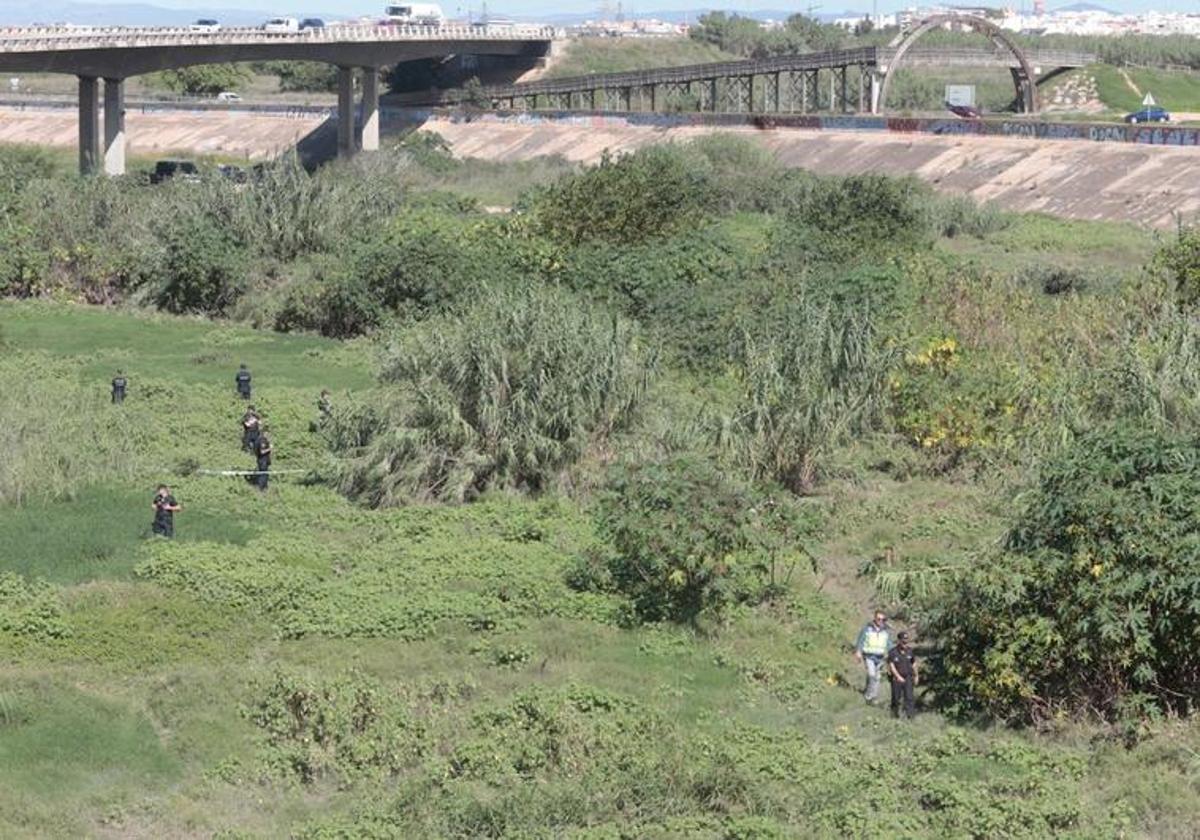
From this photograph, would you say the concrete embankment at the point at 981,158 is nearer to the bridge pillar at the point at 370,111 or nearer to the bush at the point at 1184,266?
the bridge pillar at the point at 370,111

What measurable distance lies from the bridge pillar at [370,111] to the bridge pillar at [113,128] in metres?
19.5

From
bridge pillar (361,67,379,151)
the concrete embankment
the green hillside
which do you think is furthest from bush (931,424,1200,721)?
bridge pillar (361,67,379,151)

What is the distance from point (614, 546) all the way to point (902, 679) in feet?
20.2

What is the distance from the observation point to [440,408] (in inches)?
1318

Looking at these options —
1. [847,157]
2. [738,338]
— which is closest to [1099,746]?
[738,338]

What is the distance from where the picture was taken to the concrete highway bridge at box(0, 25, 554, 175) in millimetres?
78688

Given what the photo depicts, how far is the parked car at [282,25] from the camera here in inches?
3671

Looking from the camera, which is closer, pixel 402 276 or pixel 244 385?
pixel 244 385

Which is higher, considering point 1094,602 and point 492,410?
point 492,410

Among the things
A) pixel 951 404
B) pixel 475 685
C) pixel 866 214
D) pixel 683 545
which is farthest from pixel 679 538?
pixel 866 214

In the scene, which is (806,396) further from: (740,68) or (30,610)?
(740,68)

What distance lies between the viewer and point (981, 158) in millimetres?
79062

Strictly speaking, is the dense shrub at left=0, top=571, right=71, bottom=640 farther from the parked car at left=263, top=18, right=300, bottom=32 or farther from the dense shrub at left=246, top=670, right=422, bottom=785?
the parked car at left=263, top=18, right=300, bottom=32

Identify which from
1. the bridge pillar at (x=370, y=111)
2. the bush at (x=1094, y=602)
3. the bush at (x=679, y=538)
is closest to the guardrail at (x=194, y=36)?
the bridge pillar at (x=370, y=111)
